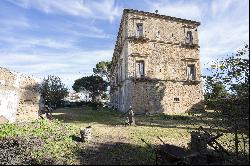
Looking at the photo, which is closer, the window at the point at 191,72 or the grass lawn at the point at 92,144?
the grass lawn at the point at 92,144

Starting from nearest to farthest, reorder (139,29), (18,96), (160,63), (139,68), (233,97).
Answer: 1. (233,97)
2. (18,96)
3. (139,68)
4. (139,29)
5. (160,63)

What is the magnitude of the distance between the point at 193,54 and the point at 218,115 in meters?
20.7

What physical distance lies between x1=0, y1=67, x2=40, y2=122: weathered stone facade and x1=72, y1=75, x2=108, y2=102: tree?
39.2 meters

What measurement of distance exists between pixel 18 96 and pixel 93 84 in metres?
40.7

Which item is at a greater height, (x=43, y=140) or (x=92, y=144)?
(x=43, y=140)

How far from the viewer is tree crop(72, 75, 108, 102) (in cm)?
5881

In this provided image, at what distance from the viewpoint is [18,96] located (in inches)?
706

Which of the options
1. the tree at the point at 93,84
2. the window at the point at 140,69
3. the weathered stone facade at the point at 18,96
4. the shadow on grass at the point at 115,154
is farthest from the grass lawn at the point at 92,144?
the tree at the point at 93,84

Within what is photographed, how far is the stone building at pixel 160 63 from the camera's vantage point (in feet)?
90.3

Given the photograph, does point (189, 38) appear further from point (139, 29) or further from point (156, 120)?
point (156, 120)

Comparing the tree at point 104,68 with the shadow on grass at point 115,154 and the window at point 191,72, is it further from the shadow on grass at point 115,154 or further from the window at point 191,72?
the shadow on grass at point 115,154

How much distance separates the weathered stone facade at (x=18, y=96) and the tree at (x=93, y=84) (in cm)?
3924

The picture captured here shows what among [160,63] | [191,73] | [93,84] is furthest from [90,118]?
[93,84]

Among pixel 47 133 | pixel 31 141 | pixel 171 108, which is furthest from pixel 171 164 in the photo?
pixel 171 108
